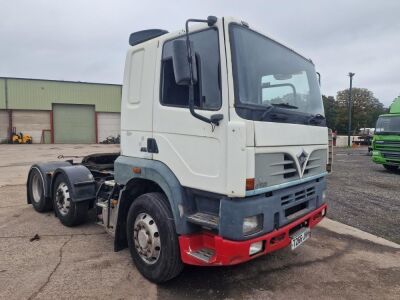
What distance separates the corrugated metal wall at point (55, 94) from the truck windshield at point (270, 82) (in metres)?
31.2

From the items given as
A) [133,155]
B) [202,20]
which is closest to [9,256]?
[133,155]

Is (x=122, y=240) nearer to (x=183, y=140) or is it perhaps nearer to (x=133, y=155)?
(x=133, y=155)

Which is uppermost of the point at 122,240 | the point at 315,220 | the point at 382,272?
the point at 315,220

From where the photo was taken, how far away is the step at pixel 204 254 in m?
3.07

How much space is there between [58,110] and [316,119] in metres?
35.3

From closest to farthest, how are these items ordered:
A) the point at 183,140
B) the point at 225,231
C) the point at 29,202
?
the point at 225,231 → the point at 183,140 → the point at 29,202

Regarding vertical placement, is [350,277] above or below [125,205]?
below

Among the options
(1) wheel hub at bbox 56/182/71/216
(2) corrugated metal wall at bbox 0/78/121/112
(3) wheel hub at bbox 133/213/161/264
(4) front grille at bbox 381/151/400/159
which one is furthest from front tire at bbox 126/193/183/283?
(2) corrugated metal wall at bbox 0/78/121/112

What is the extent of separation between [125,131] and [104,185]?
1.29 meters

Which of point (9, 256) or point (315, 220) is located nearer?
point (315, 220)

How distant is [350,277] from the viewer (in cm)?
388

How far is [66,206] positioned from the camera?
17.7 feet

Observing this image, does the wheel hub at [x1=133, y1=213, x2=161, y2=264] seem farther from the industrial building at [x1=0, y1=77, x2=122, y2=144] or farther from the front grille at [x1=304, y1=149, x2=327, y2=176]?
the industrial building at [x1=0, y1=77, x2=122, y2=144]

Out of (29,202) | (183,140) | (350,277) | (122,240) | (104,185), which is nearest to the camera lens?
(183,140)
